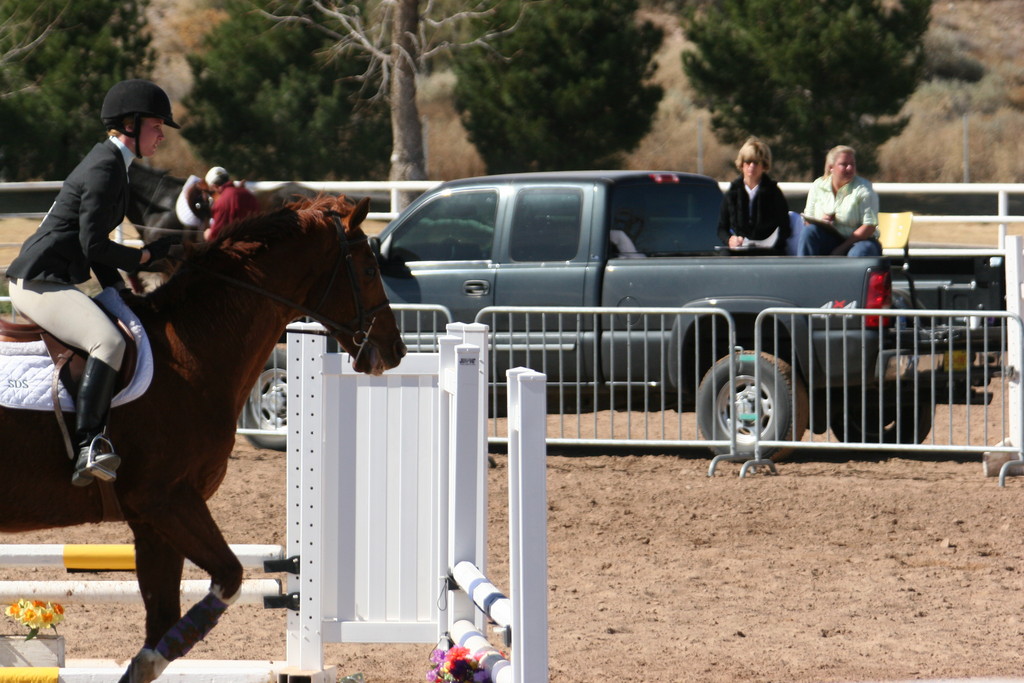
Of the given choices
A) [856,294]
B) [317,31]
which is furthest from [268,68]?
[856,294]

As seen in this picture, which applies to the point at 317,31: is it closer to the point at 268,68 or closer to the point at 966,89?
the point at 268,68

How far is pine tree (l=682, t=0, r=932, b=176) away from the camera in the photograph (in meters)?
29.0

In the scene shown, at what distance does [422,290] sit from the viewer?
36.7 ft

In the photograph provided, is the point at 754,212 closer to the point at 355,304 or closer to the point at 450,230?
the point at 450,230

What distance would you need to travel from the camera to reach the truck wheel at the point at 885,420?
10.2 m

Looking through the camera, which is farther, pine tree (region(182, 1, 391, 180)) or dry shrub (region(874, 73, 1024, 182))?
dry shrub (region(874, 73, 1024, 182))

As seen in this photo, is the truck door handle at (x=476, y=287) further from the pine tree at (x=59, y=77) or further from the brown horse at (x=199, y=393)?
the pine tree at (x=59, y=77)

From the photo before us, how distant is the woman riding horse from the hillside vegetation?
2356cm

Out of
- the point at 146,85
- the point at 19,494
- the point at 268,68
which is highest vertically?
the point at 268,68

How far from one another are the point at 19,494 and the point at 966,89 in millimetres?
42895

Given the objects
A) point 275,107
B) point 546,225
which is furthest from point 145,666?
point 275,107

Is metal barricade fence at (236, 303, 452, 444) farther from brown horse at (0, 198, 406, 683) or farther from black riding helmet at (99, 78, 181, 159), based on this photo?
black riding helmet at (99, 78, 181, 159)

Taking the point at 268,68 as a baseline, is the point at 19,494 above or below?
below

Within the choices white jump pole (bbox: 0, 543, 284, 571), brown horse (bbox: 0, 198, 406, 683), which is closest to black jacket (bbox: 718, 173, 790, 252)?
brown horse (bbox: 0, 198, 406, 683)
